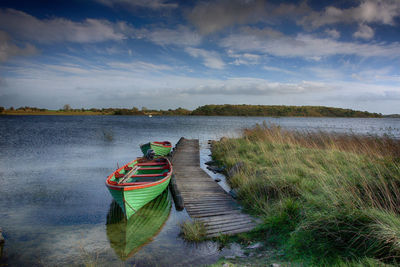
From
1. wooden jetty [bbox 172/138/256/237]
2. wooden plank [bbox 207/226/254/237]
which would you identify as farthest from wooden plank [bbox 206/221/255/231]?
wooden plank [bbox 207/226/254/237]

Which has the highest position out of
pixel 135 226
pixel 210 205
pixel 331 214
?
pixel 331 214

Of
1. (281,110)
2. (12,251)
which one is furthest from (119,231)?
(281,110)

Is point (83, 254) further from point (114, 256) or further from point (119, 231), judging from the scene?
point (119, 231)

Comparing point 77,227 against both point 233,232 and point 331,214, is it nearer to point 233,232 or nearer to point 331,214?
point 233,232

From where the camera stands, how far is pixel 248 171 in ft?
30.0

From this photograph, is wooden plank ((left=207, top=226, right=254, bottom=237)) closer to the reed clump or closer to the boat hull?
the reed clump

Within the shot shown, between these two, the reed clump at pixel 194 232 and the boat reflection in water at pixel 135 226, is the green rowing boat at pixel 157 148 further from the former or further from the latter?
the reed clump at pixel 194 232

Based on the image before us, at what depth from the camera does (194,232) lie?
5.52m

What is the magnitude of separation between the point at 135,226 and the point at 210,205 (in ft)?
8.03

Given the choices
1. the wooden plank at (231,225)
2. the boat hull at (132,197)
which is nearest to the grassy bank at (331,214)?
the wooden plank at (231,225)

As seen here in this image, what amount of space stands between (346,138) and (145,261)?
1474cm

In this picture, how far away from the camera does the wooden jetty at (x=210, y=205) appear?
588 cm

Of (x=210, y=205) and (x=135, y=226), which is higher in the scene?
(x=210, y=205)

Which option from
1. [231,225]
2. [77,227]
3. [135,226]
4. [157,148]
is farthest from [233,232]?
[157,148]
